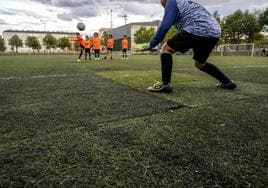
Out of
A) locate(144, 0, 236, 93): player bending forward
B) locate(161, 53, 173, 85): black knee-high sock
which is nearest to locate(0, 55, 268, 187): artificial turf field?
locate(161, 53, 173, 85): black knee-high sock

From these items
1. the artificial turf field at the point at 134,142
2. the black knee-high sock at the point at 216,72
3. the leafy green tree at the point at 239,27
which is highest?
the leafy green tree at the point at 239,27

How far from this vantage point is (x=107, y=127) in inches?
91.4

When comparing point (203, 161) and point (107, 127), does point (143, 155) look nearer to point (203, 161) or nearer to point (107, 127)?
point (203, 161)

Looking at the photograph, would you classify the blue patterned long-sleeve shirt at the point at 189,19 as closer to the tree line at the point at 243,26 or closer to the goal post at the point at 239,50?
the goal post at the point at 239,50

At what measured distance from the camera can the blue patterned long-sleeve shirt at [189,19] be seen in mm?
3803

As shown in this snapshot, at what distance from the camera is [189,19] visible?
12.8 feet

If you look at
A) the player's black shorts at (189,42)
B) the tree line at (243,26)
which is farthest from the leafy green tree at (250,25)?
the player's black shorts at (189,42)

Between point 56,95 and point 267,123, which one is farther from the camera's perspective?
point 56,95

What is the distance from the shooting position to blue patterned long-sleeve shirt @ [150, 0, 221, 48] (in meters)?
3.80

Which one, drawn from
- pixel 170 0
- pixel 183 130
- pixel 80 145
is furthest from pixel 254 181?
pixel 170 0

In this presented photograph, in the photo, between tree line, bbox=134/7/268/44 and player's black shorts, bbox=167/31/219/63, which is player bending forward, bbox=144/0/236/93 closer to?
player's black shorts, bbox=167/31/219/63

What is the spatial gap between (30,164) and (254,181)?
1.33 metres

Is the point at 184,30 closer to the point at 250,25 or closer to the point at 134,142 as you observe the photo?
the point at 134,142

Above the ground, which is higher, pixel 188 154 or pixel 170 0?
pixel 170 0
